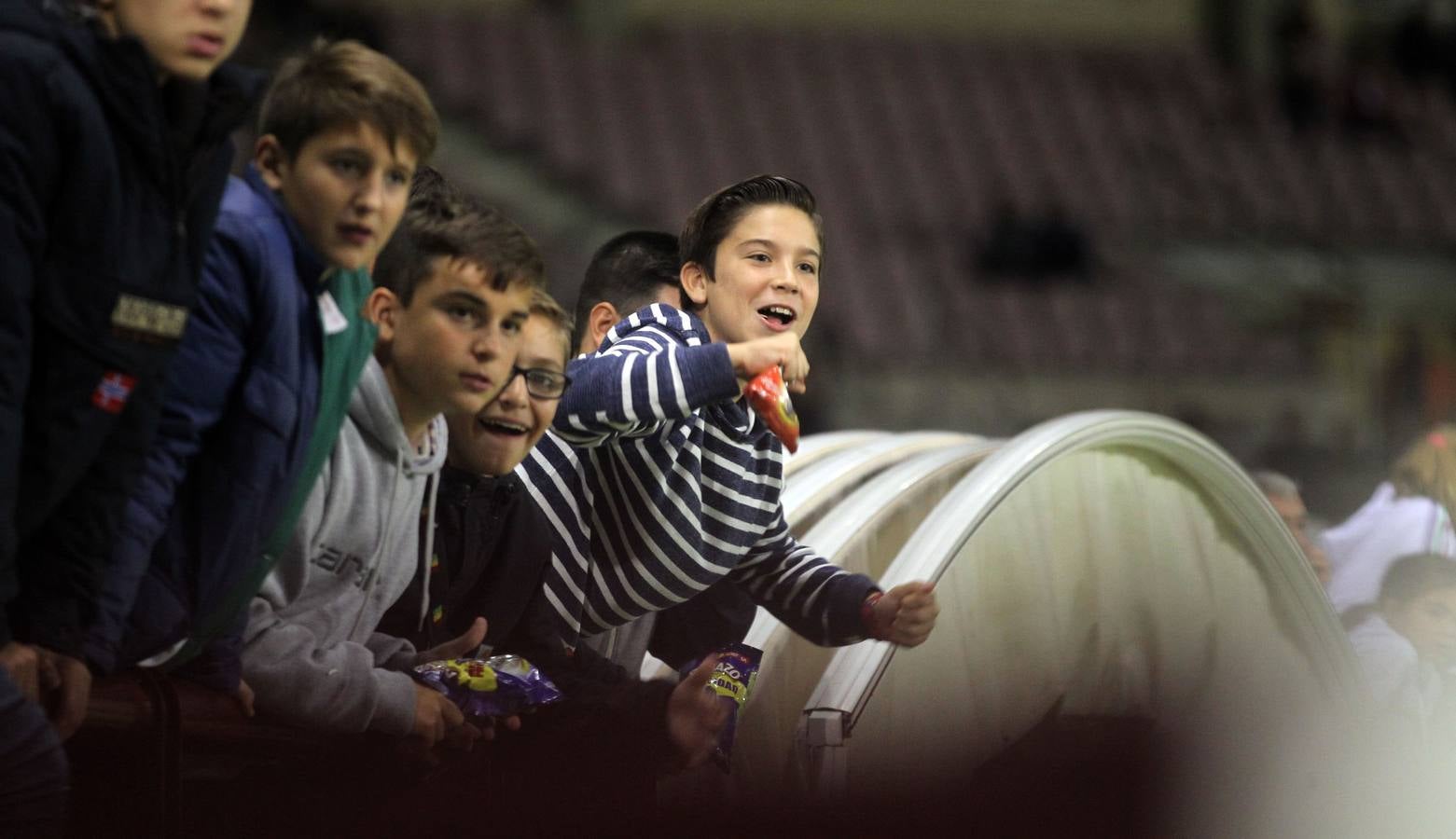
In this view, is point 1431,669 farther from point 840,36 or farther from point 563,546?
point 840,36

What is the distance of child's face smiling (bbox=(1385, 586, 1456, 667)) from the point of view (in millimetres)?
2904

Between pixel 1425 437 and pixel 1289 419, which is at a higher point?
pixel 1289 419

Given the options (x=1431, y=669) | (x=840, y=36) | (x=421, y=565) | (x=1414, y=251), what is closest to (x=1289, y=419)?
(x=1414, y=251)

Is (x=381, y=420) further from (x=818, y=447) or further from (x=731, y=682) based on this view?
(x=818, y=447)

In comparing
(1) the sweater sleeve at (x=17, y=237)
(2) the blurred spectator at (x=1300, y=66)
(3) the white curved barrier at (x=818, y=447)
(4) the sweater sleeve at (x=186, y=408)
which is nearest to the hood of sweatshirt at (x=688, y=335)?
(4) the sweater sleeve at (x=186, y=408)

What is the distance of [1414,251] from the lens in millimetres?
8250

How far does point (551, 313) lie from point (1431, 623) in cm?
209

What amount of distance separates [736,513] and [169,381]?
653 millimetres

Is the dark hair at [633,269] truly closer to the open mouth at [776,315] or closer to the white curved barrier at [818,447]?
the open mouth at [776,315]

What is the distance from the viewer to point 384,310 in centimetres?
140

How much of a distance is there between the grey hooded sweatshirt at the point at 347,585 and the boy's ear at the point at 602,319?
1.64ft

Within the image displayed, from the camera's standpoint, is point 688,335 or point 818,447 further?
point 818,447

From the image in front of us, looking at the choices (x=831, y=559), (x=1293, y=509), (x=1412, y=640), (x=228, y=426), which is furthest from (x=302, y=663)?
(x=1293, y=509)

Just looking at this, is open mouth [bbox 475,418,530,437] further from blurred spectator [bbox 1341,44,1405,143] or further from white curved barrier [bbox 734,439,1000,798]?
blurred spectator [bbox 1341,44,1405,143]
